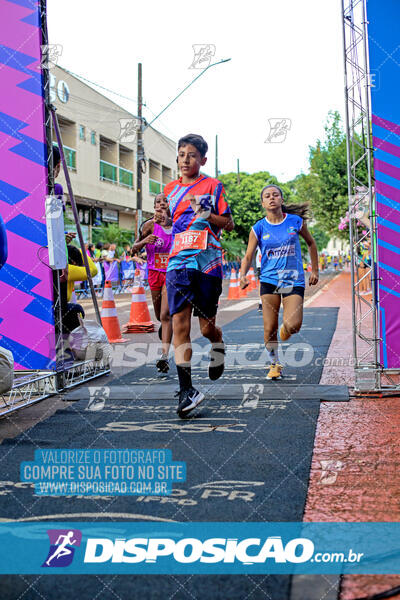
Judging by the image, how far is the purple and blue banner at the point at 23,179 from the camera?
557 centimetres

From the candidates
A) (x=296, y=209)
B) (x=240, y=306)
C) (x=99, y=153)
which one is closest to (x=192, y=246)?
Result: (x=296, y=209)

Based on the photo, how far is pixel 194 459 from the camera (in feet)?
12.1

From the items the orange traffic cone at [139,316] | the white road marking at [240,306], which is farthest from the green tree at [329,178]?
the orange traffic cone at [139,316]

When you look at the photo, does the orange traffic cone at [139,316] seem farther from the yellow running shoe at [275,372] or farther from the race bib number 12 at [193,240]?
the race bib number 12 at [193,240]

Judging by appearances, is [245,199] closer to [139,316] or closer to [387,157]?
[139,316]

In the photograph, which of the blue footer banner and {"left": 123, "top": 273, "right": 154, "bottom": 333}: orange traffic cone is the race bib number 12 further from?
{"left": 123, "top": 273, "right": 154, "bottom": 333}: orange traffic cone

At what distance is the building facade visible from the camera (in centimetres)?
2770

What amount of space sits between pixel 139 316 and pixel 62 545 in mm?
8878

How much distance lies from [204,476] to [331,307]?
1397 cm

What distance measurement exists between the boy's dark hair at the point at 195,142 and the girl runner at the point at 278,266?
4.55ft

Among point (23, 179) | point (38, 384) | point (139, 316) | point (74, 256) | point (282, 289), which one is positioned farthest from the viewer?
point (139, 316)

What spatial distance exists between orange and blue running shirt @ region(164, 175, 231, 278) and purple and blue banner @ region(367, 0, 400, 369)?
1.42m

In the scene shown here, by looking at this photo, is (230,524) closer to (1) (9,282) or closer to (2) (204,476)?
(2) (204,476)

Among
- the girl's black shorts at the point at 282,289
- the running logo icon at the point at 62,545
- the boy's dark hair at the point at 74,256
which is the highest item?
the boy's dark hair at the point at 74,256
